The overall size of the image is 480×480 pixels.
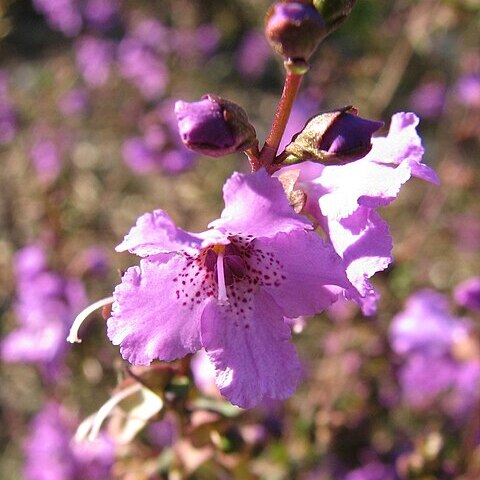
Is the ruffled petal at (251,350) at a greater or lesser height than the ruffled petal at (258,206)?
lesser

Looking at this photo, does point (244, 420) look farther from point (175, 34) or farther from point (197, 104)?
point (175, 34)

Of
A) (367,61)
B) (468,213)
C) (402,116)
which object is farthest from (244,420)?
(468,213)

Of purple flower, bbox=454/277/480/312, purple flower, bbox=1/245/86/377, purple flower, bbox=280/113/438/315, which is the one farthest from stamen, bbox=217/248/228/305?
purple flower, bbox=1/245/86/377

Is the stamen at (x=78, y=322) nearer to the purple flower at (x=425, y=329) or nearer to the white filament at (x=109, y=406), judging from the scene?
the white filament at (x=109, y=406)

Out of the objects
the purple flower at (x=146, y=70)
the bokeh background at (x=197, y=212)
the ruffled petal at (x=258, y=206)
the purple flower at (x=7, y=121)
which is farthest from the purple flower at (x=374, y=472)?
the purple flower at (x=146, y=70)

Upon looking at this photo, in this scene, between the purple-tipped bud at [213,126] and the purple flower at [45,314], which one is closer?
the purple-tipped bud at [213,126]

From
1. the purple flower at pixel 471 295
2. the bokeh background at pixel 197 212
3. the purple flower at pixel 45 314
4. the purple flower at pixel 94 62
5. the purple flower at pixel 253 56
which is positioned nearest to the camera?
the purple flower at pixel 471 295
